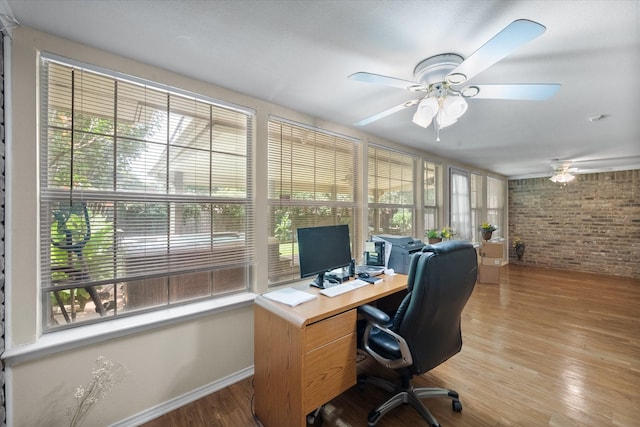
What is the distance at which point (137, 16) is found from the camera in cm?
132

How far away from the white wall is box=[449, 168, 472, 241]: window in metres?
4.41

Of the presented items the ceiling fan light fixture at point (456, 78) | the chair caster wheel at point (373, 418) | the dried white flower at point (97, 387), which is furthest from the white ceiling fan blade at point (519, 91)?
the dried white flower at point (97, 387)

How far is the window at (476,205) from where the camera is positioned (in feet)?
19.0

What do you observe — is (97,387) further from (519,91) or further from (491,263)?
(491,263)

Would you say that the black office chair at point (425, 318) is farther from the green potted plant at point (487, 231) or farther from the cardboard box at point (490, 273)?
the green potted plant at point (487, 231)

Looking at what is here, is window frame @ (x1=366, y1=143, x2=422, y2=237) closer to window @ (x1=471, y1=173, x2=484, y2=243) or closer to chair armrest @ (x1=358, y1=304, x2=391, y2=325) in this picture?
chair armrest @ (x1=358, y1=304, x2=391, y2=325)

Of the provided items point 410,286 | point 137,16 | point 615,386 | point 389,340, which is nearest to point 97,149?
point 137,16

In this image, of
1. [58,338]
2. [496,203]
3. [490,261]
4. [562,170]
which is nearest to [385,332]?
[58,338]

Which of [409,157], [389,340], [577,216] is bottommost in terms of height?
[389,340]

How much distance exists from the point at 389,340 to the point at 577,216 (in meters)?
Answer: 7.07

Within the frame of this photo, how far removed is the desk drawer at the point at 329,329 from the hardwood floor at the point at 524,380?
61cm

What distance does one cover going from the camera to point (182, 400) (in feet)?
6.08

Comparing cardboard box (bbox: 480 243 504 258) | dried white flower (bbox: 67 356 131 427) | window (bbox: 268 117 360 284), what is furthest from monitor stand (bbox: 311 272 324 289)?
cardboard box (bbox: 480 243 504 258)

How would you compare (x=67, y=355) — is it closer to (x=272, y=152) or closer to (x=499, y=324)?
→ (x=272, y=152)
